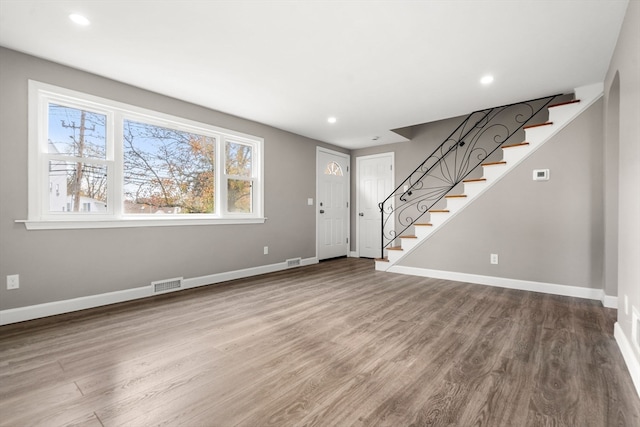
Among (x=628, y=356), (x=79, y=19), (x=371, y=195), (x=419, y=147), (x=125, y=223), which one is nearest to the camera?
(x=628, y=356)

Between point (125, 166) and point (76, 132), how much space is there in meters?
0.54

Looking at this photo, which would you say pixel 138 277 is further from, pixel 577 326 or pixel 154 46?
pixel 577 326

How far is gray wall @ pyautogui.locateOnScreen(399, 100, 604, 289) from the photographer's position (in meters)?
3.51

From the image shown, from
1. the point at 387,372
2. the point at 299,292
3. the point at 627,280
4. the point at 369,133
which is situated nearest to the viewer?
the point at 387,372

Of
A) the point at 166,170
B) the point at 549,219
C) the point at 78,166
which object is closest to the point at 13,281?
the point at 78,166

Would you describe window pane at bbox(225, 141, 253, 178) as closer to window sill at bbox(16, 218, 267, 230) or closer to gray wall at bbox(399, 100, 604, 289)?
window sill at bbox(16, 218, 267, 230)

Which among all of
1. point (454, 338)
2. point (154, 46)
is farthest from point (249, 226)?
point (454, 338)

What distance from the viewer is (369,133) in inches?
216

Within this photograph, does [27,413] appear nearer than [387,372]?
Yes

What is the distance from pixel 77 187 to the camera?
3.12 meters

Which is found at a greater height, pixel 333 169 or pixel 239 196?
pixel 333 169

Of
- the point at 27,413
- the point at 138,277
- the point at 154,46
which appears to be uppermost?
the point at 154,46

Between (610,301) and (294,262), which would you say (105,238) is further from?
(610,301)

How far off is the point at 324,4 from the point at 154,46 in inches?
61.7
